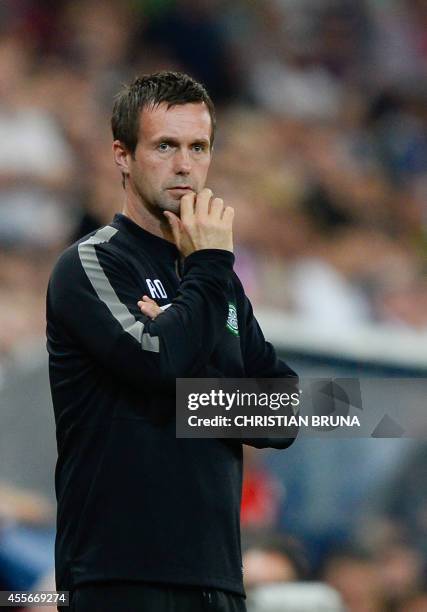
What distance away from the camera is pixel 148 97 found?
9.15 ft

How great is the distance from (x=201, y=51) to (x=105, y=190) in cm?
187

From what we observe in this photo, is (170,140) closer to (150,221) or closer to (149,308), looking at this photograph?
(150,221)

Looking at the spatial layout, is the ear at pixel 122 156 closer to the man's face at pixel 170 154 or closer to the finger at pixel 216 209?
the man's face at pixel 170 154

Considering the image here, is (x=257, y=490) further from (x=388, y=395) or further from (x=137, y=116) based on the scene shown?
(x=137, y=116)

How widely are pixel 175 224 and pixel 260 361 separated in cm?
41

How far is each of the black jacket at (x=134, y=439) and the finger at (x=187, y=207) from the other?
0.10 meters

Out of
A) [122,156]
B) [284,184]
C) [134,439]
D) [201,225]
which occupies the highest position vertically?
[284,184]

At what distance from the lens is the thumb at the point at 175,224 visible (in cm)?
270

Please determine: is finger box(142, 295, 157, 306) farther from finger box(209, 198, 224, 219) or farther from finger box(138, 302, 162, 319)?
finger box(209, 198, 224, 219)

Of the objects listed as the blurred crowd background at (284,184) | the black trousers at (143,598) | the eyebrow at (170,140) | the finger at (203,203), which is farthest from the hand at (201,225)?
the blurred crowd background at (284,184)

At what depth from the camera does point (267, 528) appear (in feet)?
16.9

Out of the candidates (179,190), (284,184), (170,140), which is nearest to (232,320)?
(179,190)

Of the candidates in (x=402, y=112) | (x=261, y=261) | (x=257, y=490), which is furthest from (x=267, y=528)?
(x=402, y=112)

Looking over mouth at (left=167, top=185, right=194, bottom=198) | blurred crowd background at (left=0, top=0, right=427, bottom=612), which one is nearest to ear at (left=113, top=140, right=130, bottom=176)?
mouth at (left=167, top=185, right=194, bottom=198)
